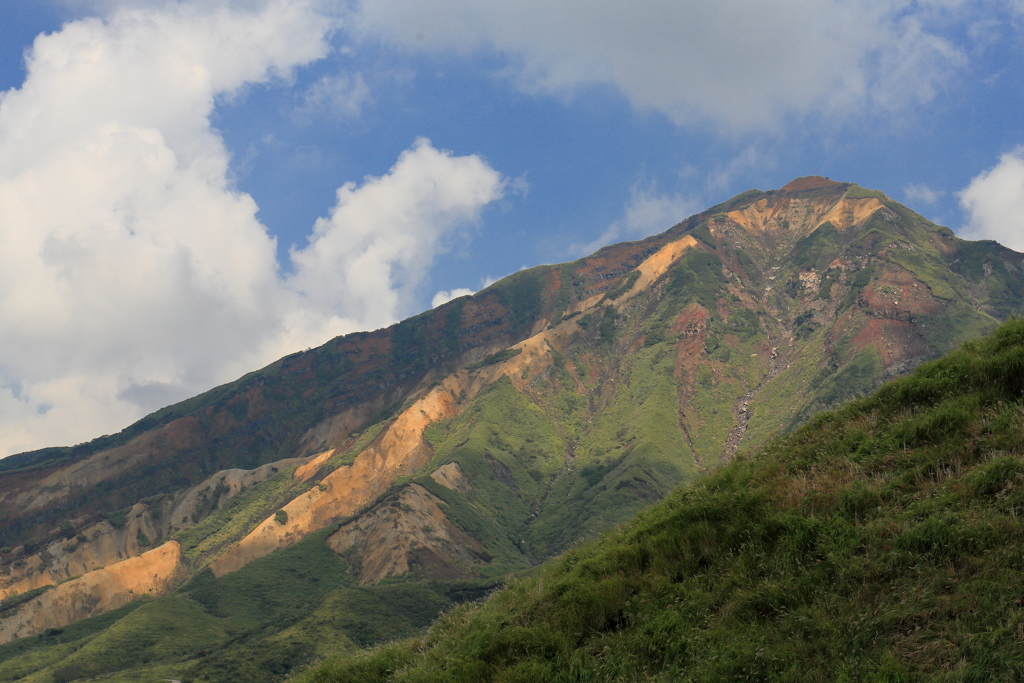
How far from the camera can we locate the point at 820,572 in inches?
369

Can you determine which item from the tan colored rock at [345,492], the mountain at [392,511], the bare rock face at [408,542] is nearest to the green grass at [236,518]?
the mountain at [392,511]

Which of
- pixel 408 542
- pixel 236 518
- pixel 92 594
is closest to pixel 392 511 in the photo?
pixel 408 542

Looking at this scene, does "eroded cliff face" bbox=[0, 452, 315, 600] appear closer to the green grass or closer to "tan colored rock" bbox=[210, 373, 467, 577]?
the green grass

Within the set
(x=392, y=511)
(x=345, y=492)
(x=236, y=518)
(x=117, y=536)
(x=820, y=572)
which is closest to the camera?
(x=820, y=572)

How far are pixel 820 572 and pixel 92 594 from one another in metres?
165

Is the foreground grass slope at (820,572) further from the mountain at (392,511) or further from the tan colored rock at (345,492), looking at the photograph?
the tan colored rock at (345,492)

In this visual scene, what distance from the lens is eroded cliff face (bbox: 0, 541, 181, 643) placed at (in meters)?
132

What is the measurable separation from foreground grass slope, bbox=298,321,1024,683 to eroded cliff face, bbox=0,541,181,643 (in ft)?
509

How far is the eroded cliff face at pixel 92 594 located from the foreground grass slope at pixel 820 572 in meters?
155

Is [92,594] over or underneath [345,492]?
underneath

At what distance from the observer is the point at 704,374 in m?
192

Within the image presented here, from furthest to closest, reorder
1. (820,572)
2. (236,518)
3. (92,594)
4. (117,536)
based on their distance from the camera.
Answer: (236,518)
(117,536)
(92,594)
(820,572)

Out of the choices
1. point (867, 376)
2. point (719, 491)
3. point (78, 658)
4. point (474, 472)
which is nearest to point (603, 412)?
point (474, 472)

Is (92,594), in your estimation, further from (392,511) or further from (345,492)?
(392,511)
